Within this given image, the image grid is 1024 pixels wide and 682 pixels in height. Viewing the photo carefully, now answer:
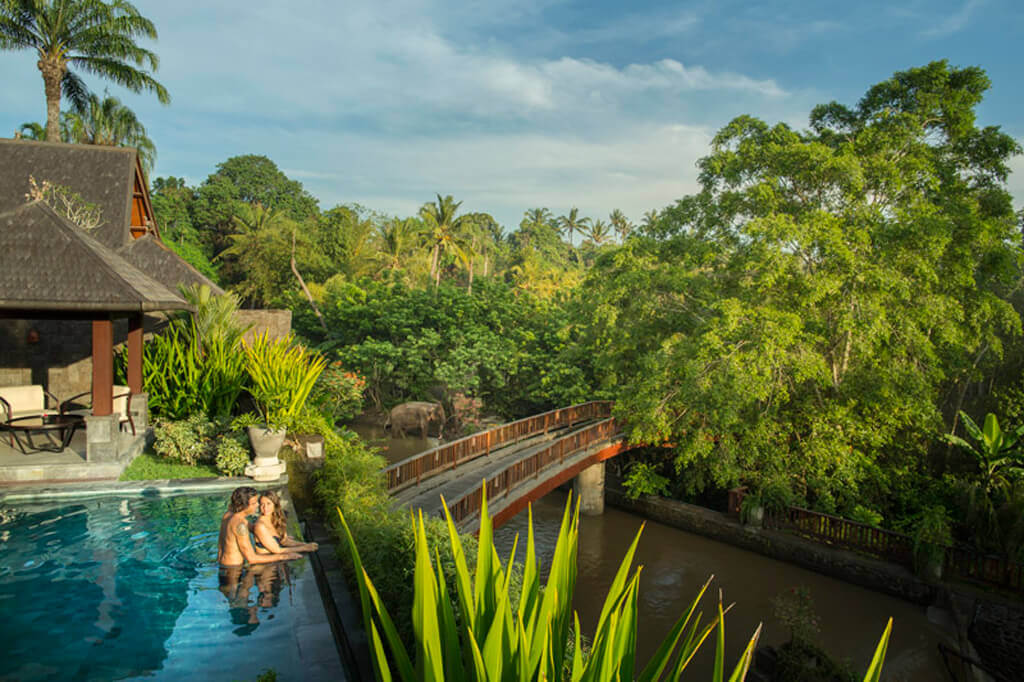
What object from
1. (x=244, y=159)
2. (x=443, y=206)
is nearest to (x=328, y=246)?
(x=443, y=206)

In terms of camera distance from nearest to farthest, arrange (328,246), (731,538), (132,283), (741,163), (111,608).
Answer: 1. (111,608)
2. (132,283)
3. (741,163)
4. (731,538)
5. (328,246)

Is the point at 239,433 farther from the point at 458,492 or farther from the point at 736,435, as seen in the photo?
the point at 736,435

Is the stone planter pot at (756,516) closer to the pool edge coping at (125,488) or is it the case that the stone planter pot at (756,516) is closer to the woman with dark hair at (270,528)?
the pool edge coping at (125,488)

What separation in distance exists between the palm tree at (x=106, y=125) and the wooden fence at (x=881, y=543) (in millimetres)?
29115

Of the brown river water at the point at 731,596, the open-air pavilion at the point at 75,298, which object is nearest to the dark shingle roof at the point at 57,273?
the open-air pavilion at the point at 75,298

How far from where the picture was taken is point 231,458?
988 centimetres

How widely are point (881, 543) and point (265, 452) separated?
44.0 ft

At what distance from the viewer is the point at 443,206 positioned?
3972cm

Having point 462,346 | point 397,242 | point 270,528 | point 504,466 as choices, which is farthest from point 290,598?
point 397,242

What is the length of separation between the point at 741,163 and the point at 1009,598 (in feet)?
35.4

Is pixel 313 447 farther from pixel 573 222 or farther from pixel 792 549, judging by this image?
pixel 573 222

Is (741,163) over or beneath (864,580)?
over

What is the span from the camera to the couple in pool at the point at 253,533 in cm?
665

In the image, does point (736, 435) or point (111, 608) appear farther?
point (736, 435)
